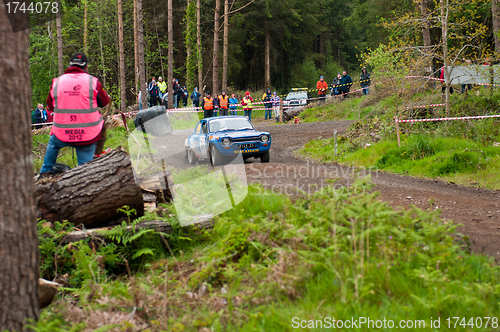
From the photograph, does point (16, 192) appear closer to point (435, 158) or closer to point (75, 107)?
point (75, 107)

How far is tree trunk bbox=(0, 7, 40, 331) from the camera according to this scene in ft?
10.4

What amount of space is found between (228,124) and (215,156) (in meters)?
1.57

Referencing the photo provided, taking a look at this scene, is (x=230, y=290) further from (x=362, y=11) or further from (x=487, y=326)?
(x=362, y=11)

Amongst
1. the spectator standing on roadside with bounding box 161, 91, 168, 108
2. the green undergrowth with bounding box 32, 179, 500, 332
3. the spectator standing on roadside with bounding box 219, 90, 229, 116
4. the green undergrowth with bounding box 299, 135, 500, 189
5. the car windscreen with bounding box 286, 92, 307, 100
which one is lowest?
the green undergrowth with bounding box 32, 179, 500, 332

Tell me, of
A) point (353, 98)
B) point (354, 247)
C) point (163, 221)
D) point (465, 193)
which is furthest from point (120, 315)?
point (353, 98)

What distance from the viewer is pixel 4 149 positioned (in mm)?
3203

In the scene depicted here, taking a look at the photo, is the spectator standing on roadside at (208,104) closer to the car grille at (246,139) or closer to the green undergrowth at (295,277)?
the car grille at (246,139)

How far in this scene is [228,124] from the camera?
1265cm

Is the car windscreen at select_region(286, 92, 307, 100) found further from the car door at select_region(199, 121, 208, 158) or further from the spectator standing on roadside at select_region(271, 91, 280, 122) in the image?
the car door at select_region(199, 121, 208, 158)

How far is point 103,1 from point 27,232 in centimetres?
4806

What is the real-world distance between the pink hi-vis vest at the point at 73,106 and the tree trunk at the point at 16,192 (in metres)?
2.65

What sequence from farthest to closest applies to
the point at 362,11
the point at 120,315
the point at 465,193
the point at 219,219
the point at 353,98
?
the point at 362,11
the point at 353,98
the point at 465,193
the point at 219,219
the point at 120,315

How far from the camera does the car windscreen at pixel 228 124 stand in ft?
41.1

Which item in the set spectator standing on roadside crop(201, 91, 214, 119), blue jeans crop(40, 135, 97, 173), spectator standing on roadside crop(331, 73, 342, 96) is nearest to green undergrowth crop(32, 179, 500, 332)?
blue jeans crop(40, 135, 97, 173)
